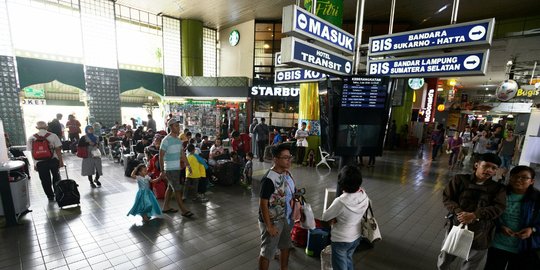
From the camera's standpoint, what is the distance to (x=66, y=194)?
188 inches

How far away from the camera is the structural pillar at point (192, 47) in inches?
620

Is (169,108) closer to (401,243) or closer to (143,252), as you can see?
(143,252)

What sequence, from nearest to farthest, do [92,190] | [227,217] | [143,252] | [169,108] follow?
1. [143,252]
2. [227,217]
3. [92,190]
4. [169,108]

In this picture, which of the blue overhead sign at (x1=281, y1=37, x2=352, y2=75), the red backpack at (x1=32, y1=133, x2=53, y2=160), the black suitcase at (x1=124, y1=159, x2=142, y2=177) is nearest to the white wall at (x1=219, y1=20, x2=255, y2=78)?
the black suitcase at (x1=124, y1=159, x2=142, y2=177)

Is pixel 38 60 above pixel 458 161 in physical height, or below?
above

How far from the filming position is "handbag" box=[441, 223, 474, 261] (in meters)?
2.31

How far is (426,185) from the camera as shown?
745 centimetres

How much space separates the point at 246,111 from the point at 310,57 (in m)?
11.5

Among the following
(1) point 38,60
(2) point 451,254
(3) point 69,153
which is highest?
(1) point 38,60

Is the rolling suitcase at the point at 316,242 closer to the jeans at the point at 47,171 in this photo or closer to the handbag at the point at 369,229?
the handbag at the point at 369,229

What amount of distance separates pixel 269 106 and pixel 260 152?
5.81 meters

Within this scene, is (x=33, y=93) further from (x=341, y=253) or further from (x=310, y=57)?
(x=341, y=253)

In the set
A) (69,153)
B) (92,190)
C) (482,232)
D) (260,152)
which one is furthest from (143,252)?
(69,153)

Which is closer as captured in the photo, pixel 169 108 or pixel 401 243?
pixel 401 243
